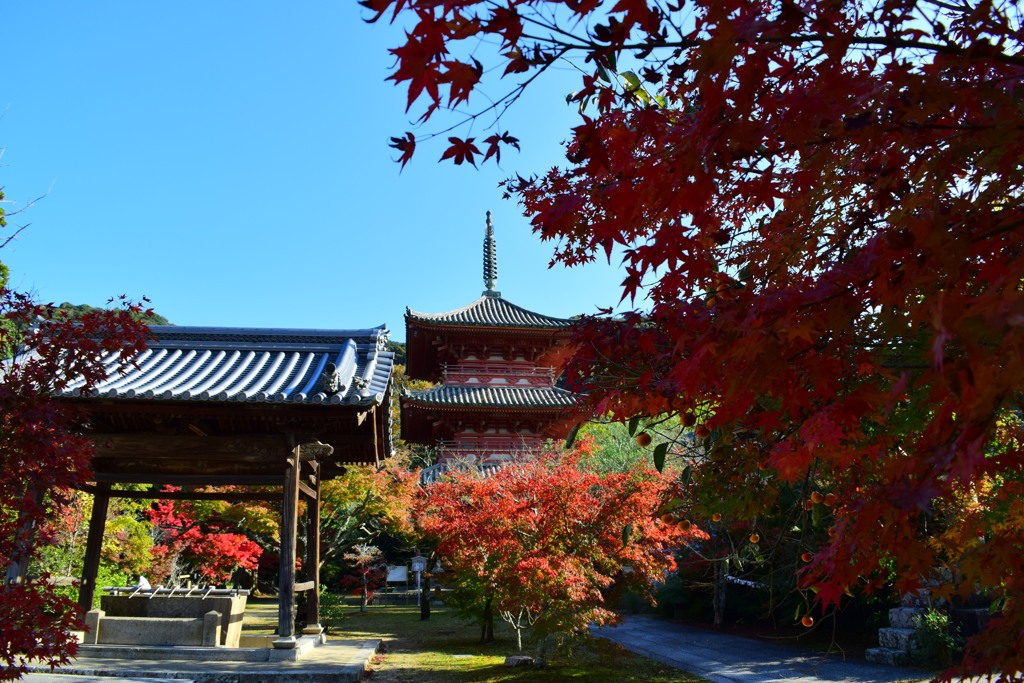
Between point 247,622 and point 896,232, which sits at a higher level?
point 896,232

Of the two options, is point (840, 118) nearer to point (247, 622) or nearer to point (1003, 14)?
point (1003, 14)

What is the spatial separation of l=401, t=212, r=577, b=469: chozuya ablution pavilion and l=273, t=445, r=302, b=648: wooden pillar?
8.63 meters

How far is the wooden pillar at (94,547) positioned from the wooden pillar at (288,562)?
2402mm

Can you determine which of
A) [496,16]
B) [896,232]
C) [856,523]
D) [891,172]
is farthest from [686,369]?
[891,172]

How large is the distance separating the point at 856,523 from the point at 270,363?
7494 mm

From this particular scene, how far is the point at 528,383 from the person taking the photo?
56.3 feet

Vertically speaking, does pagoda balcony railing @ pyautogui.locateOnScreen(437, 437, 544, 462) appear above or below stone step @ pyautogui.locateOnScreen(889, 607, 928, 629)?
above

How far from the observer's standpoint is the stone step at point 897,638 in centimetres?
866

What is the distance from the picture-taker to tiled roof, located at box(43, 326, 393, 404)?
6328 millimetres

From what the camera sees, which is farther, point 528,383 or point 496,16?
point 528,383

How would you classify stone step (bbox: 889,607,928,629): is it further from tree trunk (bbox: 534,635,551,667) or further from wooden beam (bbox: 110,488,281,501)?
wooden beam (bbox: 110,488,281,501)

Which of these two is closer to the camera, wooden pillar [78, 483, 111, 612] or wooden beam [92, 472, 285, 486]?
wooden beam [92, 472, 285, 486]

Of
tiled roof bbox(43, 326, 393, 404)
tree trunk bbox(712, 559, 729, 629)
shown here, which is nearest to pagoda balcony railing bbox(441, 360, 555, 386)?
tree trunk bbox(712, 559, 729, 629)

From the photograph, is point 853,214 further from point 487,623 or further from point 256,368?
point 487,623
